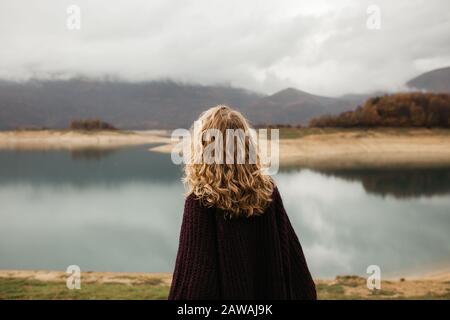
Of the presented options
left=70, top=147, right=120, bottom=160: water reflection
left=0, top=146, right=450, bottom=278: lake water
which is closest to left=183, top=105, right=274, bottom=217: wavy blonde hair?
left=0, top=146, right=450, bottom=278: lake water

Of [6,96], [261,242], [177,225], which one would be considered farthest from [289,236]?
[6,96]

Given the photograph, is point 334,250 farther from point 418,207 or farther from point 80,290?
point 418,207

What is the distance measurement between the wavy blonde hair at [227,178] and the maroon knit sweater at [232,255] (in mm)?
64

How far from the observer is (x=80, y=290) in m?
6.40

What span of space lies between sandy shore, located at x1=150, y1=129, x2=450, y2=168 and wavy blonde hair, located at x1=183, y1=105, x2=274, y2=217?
108 feet

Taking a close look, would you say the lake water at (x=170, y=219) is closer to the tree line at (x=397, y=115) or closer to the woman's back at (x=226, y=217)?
the woman's back at (x=226, y=217)

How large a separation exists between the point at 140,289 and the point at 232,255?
17.2 ft

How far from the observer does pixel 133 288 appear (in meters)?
6.62

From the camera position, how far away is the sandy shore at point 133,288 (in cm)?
610

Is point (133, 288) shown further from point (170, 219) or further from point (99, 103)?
point (99, 103)

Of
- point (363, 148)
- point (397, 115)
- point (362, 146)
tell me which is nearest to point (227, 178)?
point (363, 148)

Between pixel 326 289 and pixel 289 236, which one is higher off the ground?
pixel 289 236

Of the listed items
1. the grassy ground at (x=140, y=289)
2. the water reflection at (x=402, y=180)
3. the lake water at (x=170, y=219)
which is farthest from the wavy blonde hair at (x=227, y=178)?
the water reflection at (x=402, y=180)
